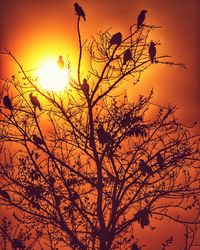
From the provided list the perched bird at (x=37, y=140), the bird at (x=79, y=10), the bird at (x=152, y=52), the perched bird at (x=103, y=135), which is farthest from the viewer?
the perched bird at (x=37, y=140)

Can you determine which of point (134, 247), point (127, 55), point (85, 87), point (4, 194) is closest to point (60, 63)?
point (85, 87)

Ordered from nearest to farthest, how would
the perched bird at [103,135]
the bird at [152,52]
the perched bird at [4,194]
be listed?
the bird at [152,52] → the perched bird at [103,135] → the perched bird at [4,194]

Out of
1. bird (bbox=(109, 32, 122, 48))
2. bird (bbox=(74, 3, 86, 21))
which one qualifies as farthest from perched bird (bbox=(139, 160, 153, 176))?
bird (bbox=(74, 3, 86, 21))

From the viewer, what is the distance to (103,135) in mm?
6977

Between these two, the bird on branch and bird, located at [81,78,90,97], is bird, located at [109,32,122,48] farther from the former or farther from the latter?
bird, located at [81,78,90,97]

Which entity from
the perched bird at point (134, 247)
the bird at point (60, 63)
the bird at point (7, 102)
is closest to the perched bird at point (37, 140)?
the bird at point (7, 102)

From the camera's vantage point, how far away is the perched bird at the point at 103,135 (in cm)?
696

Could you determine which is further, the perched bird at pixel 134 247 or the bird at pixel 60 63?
the perched bird at pixel 134 247

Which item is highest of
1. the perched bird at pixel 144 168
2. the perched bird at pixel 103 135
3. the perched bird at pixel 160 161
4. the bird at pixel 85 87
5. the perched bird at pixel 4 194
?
the bird at pixel 85 87

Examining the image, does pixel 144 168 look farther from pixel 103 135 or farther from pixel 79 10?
pixel 79 10

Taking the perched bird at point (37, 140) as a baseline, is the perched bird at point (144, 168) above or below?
below

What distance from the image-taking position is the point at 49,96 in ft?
23.7

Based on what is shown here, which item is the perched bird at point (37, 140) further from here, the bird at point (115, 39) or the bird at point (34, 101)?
the bird at point (115, 39)

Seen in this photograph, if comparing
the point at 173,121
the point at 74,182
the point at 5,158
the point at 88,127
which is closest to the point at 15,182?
the point at 5,158
